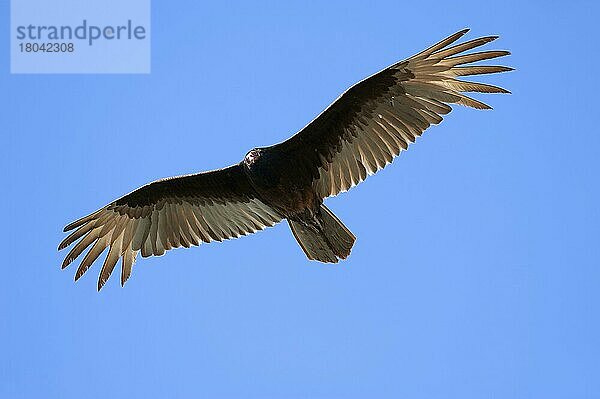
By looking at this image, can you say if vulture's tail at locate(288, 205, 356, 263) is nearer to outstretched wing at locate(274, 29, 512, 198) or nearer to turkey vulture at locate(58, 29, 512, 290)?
turkey vulture at locate(58, 29, 512, 290)

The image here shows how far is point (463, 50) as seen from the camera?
9.47 metres

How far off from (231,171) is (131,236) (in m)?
1.47

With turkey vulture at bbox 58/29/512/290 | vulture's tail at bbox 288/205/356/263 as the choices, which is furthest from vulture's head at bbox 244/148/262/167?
vulture's tail at bbox 288/205/356/263

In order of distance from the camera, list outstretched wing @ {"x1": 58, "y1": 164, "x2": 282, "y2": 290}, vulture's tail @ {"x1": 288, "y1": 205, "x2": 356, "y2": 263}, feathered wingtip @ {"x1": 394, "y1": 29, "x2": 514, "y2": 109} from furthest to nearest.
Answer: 1. outstretched wing @ {"x1": 58, "y1": 164, "x2": 282, "y2": 290}
2. vulture's tail @ {"x1": 288, "y1": 205, "x2": 356, "y2": 263}
3. feathered wingtip @ {"x1": 394, "y1": 29, "x2": 514, "y2": 109}

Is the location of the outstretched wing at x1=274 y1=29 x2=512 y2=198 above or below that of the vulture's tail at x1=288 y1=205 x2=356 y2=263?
above

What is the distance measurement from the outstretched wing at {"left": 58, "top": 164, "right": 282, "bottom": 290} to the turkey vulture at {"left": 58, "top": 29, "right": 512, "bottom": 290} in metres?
0.01

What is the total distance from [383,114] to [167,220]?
286cm

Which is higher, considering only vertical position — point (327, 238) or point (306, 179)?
point (306, 179)

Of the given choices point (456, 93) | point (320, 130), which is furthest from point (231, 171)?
point (456, 93)

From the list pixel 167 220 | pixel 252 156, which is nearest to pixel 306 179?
pixel 252 156

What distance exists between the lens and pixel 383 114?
1003 centimetres

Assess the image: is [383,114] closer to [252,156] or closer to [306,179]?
[306,179]

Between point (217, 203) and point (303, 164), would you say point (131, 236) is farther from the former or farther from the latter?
point (303, 164)

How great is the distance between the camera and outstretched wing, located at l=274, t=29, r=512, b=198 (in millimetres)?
9617
